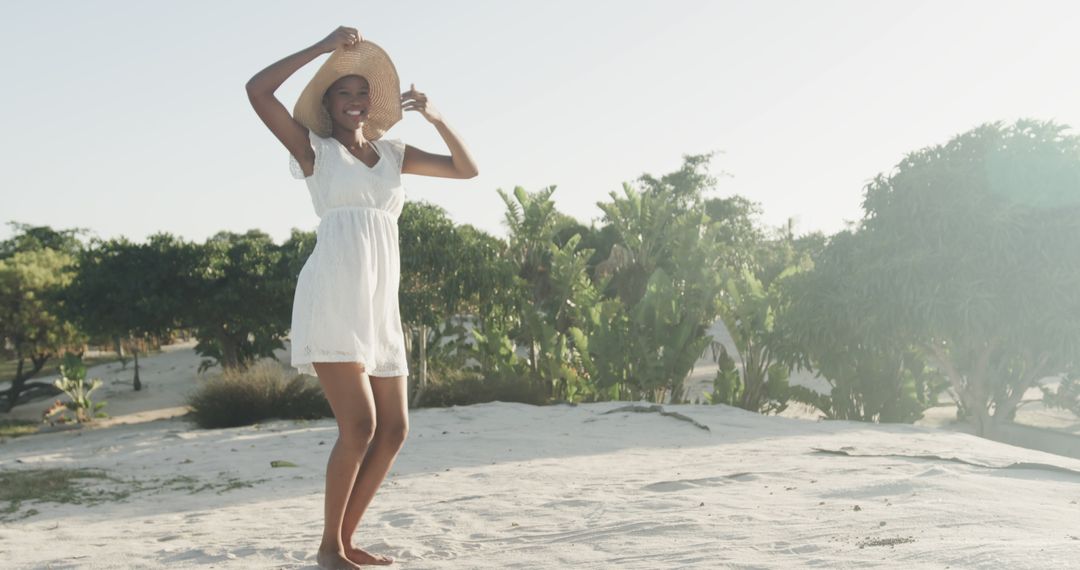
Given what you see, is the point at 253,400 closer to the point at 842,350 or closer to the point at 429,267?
the point at 429,267

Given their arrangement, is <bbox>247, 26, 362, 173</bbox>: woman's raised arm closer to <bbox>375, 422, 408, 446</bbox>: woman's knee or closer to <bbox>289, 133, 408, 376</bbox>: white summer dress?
<bbox>289, 133, 408, 376</bbox>: white summer dress

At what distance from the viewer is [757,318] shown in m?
14.9

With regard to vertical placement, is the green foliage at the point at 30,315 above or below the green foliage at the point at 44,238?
below

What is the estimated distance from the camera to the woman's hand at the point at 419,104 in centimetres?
431

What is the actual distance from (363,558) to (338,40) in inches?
84.2

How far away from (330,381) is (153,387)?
27461 millimetres

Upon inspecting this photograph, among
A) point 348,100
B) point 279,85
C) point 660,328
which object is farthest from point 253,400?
point 279,85

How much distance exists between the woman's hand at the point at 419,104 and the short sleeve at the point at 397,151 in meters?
0.17

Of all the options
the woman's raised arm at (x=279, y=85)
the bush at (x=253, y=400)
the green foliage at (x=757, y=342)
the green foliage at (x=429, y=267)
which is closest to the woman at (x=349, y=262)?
the woman's raised arm at (x=279, y=85)

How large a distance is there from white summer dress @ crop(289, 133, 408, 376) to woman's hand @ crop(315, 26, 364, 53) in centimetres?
37

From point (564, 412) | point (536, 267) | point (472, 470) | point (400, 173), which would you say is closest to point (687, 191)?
point (536, 267)

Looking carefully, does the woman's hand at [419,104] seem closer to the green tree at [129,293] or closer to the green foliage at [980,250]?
the green foliage at [980,250]

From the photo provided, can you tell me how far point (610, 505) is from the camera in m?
5.19

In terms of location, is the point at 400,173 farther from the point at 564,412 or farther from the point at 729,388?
the point at 729,388
